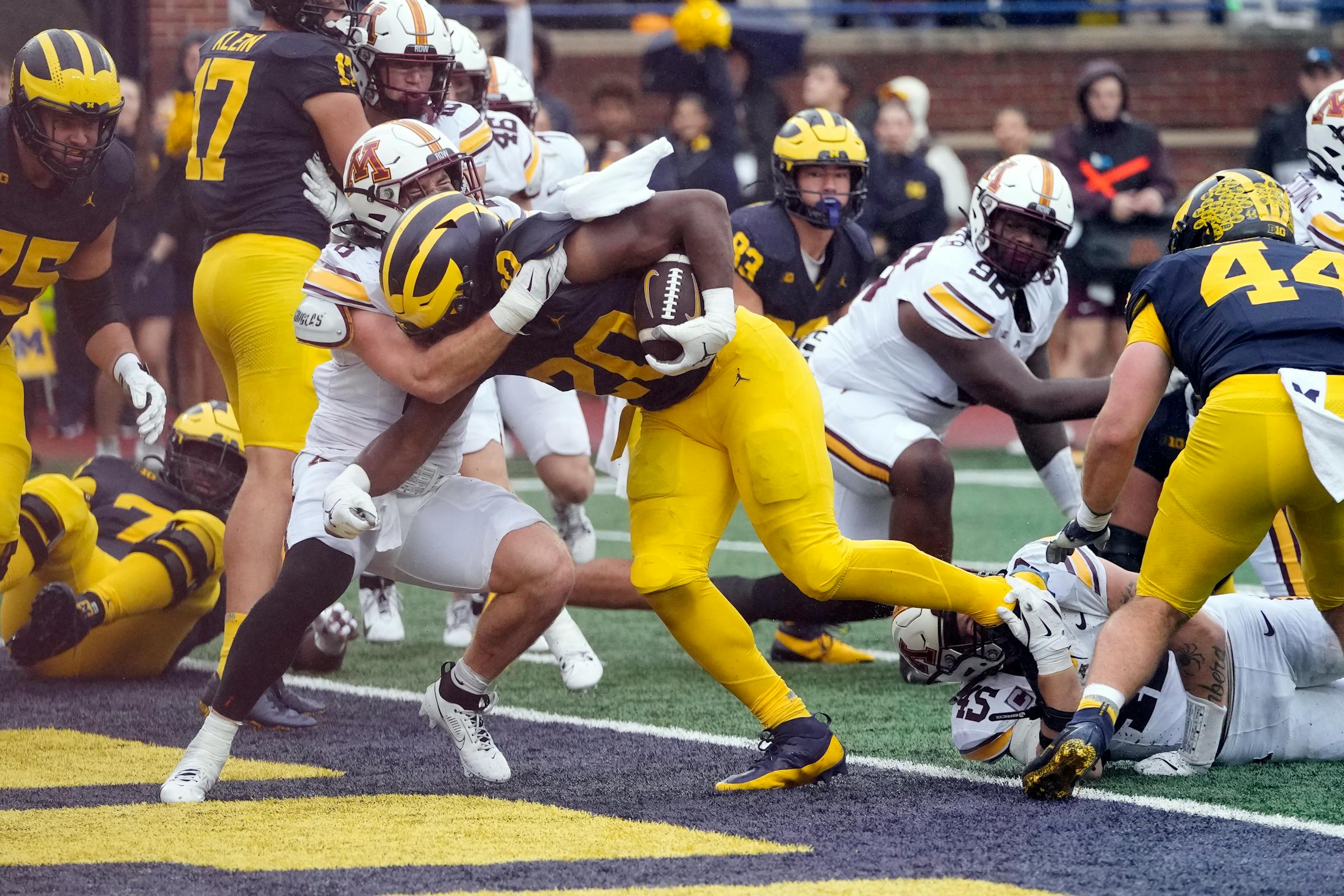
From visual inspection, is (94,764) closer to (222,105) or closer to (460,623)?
(222,105)

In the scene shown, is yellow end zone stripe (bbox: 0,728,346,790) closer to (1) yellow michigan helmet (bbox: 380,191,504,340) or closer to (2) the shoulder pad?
(2) the shoulder pad

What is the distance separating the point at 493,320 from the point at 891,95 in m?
7.87

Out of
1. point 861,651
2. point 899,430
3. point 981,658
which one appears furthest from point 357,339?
point 861,651

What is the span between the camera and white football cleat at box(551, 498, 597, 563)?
21.6 ft

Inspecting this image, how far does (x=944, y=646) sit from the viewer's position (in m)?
4.14

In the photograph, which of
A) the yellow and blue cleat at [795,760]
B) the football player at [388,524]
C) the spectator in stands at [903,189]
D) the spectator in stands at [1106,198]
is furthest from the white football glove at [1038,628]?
the spectator in stands at [903,189]

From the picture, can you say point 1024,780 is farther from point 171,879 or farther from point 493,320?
point 171,879

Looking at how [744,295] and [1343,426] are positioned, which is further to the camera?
[744,295]

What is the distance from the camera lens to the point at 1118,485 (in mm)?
3920

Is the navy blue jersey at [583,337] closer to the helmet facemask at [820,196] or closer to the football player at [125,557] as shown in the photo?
the football player at [125,557]

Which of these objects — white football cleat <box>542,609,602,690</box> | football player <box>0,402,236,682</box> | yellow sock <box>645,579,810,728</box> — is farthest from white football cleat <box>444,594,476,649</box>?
yellow sock <box>645,579,810,728</box>

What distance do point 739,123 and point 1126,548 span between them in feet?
24.0

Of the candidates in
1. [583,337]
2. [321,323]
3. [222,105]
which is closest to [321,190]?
[222,105]

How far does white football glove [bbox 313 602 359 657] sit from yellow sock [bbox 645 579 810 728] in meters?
1.66
